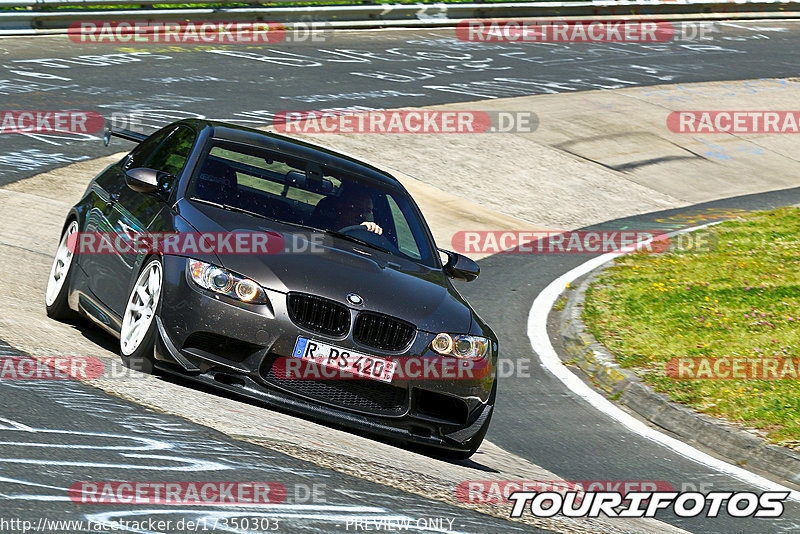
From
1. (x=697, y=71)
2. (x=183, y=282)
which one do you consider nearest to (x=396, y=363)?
(x=183, y=282)

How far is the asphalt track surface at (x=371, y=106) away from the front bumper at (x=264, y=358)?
0.64 m

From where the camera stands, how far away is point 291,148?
816cm

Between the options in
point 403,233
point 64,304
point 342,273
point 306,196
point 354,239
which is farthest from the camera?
point 64,304

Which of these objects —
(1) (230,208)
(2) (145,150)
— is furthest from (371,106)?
(1) (230,208)

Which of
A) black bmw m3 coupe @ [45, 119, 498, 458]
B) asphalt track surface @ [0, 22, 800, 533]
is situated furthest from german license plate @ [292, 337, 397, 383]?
asphalt track surface @ [0, 22, 800, 533]

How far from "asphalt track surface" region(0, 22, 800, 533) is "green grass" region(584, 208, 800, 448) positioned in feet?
2.47

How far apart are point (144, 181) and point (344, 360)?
1962 mm

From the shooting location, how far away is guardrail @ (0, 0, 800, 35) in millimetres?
22750

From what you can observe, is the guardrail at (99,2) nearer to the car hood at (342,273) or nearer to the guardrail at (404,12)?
the guardrail at (404,12)

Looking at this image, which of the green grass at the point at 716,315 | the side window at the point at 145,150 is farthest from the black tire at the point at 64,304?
the green grass at the point at 716,315

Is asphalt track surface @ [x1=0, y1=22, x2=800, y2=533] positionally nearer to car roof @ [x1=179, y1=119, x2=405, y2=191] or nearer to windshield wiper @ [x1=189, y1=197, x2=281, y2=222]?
windshield wiper @ [x1=189, y1=197, x2=281, y2=222]

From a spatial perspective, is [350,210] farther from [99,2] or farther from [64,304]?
[99,2]

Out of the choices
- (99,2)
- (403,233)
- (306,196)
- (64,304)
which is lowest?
(64,304)

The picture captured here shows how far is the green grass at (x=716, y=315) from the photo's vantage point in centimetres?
873
